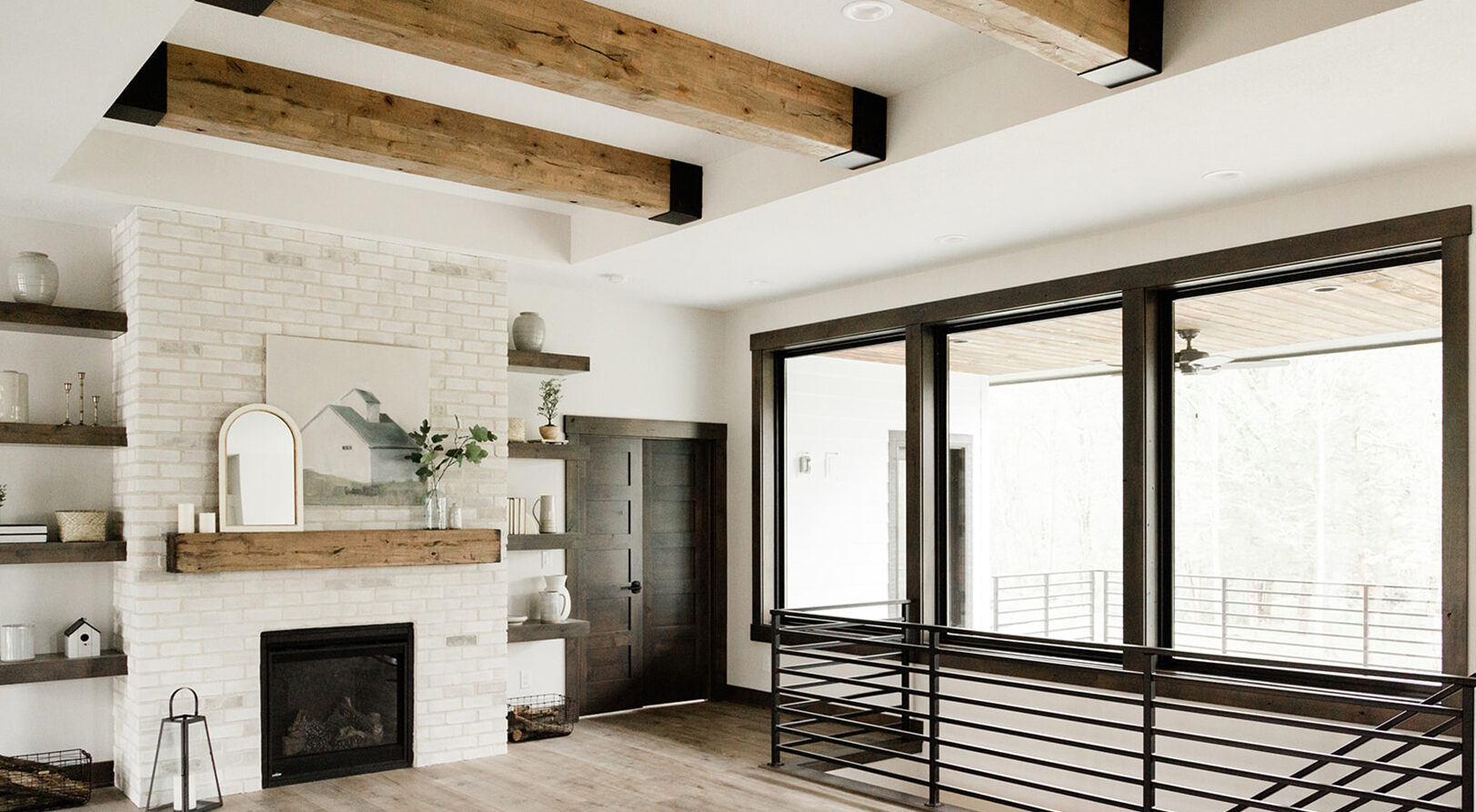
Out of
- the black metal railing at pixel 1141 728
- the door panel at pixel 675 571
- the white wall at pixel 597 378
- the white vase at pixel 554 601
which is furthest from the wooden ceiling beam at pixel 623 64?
the door panel at pixel 675 571

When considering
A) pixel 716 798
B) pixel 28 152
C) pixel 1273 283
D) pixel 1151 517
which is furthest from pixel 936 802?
pixel 28 152

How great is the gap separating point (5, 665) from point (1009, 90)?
4885 mm

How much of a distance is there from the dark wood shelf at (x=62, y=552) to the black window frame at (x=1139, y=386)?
3842 mm

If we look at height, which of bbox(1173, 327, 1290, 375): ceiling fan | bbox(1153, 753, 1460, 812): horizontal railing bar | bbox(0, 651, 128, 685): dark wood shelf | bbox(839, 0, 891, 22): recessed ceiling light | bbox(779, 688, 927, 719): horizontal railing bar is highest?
bbox(839, 0, 891, 22): recessed ceiling light

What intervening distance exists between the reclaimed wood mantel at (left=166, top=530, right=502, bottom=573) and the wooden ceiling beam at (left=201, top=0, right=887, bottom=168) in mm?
2795

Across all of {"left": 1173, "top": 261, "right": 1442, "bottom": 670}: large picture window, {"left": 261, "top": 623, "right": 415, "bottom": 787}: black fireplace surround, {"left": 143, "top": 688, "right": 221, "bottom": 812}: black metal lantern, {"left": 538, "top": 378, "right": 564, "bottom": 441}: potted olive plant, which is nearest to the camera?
{"left": 1173, "top": 261, "right": 1442, "bottom": 670}: large picture window

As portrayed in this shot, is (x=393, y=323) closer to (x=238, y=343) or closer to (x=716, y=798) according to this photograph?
(x=238, y=343)

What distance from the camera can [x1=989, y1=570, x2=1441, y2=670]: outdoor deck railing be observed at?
14.6 ft

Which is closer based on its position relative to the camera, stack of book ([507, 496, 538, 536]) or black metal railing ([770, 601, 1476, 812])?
black metal railing ([770, 601, 1476, 812])

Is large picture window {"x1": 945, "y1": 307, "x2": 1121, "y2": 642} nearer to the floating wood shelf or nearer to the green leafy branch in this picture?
the floating wood shelf

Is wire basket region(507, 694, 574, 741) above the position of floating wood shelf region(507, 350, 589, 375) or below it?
below

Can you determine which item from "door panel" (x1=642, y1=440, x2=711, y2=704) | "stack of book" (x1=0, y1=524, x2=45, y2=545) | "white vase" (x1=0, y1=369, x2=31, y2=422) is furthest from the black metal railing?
"white vase" (x1=0, y1=369, x2=31, y2=422)

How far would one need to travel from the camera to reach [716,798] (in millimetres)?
5082

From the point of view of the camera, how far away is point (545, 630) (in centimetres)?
641
